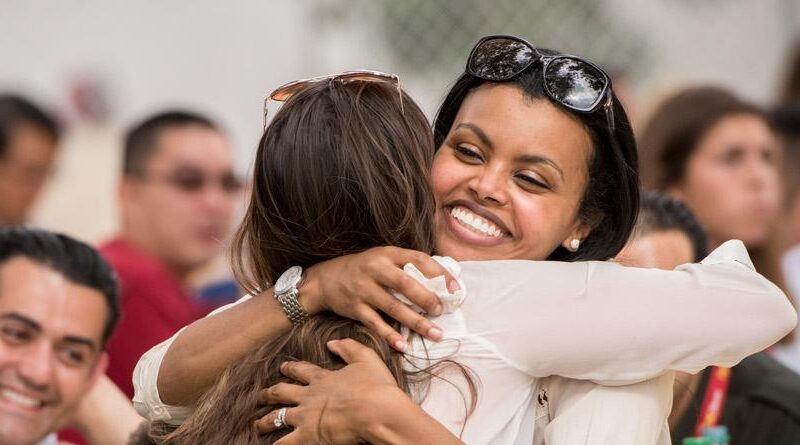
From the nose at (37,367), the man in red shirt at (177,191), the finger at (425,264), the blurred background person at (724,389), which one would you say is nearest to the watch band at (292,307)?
the finger at (425,264)

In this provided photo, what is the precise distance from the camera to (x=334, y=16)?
7.00 metres

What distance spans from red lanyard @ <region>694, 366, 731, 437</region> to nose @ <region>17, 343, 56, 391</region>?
5.83 feet

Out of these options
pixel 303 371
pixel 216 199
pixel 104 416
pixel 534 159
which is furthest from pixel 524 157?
pixel 216 199

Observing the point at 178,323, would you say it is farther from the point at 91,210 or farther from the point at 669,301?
the point at 669,301

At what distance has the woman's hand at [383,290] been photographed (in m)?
2.40

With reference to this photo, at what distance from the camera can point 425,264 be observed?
8.00ft

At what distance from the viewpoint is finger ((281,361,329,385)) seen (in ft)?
7.95

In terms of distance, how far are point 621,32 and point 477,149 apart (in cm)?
501

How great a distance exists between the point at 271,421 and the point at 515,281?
51 centimetres

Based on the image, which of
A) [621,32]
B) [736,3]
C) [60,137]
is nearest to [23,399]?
[60,137]

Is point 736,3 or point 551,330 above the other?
point 736,3

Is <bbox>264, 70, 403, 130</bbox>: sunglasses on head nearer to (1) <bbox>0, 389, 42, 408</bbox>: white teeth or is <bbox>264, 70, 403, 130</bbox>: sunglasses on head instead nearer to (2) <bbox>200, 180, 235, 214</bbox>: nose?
(1) <bbox>0, 389, 42, 408</bbox>: white teeth

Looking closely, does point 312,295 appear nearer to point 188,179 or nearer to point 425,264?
point 425,264

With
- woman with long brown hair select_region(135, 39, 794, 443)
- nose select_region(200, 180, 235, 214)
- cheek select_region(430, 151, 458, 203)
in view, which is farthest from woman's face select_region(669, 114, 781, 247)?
cheek select_region(430, 151, 458, 203)
